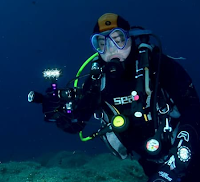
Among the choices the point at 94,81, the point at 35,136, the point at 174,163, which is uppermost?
the point at 94,81

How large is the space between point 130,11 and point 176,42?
1313 centimetres

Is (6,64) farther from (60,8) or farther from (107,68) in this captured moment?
(107,68)

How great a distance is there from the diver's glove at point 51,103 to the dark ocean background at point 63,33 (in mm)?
46016

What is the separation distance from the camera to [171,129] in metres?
3.17

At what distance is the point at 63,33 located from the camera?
188 feet

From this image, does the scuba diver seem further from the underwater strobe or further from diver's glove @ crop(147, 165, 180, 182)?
diver's glove @ crop(147, 165, 180, 182)

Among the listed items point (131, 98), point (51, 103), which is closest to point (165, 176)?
point (131, 98)

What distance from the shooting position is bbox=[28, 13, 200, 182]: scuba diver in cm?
295

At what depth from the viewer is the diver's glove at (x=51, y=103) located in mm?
3428

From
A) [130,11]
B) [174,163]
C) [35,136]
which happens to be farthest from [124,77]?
[130,11]

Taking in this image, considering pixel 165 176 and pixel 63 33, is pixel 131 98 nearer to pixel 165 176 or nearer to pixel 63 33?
pixel 165 176

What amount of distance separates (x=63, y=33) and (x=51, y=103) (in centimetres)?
5647

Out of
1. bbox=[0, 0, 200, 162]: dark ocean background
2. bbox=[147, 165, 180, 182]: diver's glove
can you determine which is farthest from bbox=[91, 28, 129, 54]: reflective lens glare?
bbox=[0, 0, 200, 162]: dark ocean background

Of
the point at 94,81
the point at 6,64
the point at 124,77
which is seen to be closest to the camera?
the point at 124,77
